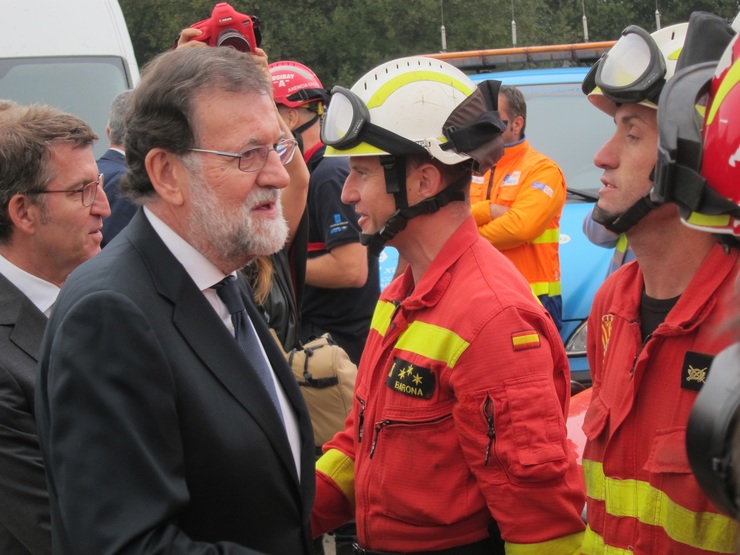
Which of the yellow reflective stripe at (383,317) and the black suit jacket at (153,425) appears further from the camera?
the yellow reflective stripe at (383,317)

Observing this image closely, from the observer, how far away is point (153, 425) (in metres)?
2.14

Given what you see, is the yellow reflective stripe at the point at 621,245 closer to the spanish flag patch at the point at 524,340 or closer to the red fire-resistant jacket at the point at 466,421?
the red fire-resistant jacket at the point at 466,421

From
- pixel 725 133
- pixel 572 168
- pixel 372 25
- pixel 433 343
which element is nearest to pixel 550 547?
pixel 433 343

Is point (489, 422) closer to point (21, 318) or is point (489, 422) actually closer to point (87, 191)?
point (21, 318)

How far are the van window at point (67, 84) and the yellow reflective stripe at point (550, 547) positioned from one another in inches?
211

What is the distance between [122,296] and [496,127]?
1438mm

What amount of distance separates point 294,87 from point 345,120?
96.3 inches

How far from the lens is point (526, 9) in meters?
16.5

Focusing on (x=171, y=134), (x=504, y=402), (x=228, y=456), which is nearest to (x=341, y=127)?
(x=171, y=134)

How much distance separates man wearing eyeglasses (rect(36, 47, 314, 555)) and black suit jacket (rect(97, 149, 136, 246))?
1.99 metres

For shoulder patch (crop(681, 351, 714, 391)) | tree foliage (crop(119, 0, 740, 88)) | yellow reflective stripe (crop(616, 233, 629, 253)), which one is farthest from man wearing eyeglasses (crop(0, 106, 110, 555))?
tree foliage (crop(119, 0, 740, 88))

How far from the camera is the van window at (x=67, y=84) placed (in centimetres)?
730

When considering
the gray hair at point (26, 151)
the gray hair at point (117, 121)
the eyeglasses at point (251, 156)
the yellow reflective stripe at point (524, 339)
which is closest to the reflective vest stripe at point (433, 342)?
the yellow reflective stripe at point (524, 339)

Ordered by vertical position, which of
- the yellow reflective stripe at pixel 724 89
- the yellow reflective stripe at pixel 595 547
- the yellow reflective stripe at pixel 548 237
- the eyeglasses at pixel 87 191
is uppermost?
the yellow reflective stripe at pixel 724 89
